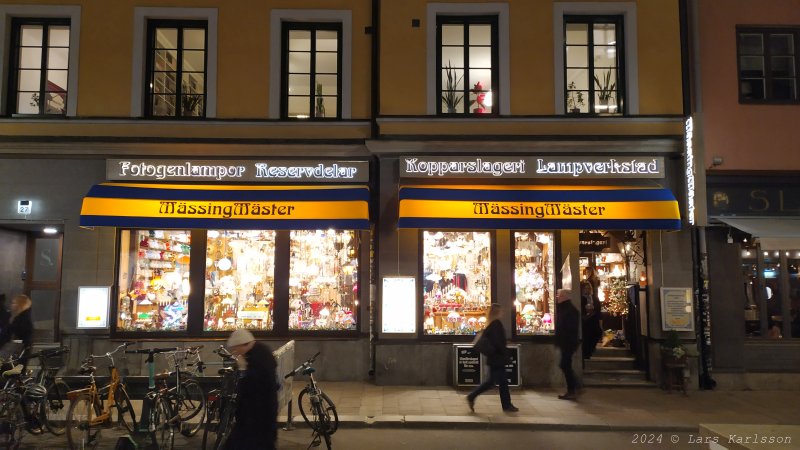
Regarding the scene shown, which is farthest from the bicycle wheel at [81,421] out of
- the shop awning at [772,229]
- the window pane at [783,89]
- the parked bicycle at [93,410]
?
the window pane at [783,89]

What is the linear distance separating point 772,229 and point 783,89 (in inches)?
127

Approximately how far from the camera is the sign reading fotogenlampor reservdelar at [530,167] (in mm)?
11391

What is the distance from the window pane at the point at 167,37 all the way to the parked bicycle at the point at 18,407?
7.14 metres

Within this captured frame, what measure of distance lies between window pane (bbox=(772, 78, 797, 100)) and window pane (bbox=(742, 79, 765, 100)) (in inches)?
9.9

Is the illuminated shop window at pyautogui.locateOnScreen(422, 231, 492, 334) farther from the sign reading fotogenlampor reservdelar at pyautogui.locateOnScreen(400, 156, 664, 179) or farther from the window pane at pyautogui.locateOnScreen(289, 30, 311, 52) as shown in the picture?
the window pane at pyautogui.locateOnScreen(289, 30, 311, 52)

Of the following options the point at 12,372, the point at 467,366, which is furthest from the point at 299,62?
the point at 12,372

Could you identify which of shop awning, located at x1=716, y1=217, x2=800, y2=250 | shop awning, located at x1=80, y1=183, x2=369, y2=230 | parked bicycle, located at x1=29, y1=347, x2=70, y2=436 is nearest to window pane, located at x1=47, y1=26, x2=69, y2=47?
shop awning, located at x1=80, y1=183, x2=369, y2=230

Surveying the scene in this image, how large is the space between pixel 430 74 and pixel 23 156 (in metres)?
8.40

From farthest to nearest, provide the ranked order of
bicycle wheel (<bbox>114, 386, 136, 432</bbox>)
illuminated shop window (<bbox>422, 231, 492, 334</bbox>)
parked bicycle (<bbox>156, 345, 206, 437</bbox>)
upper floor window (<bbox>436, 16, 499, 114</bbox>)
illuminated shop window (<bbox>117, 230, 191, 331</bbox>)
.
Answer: upper floor window (<bbox>436, 16, 499, 114</bbox>), illuminated shop window (<bbox>117, 230, 191, 331</bbox>), illuminated shop window (<bbox>422, 231, 492, 334</bbox>), parked bicycle (<bbox>156, 345, 206, 437</bbox>), bicycle wheel (<bbox>114, 386, 136, 432</bbox>)

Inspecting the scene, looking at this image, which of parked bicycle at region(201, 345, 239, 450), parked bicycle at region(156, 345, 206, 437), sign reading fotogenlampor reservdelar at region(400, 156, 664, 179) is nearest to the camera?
parked bicycle at region(201, 345, 239, 450)

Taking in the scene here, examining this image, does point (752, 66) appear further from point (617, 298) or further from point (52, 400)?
point (52, 400)

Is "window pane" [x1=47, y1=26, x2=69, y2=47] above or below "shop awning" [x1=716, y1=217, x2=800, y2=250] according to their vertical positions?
above

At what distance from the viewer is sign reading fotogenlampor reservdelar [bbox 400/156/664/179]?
37.4 feet

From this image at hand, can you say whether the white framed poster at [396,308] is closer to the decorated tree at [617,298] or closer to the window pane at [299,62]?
the window pane at [299,62]
